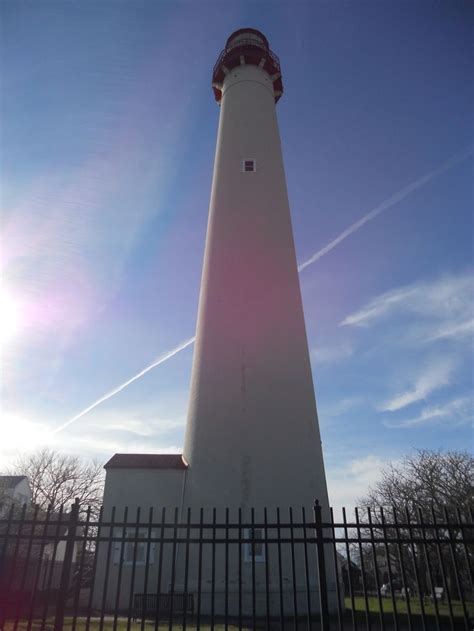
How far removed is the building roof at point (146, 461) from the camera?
1471 cm

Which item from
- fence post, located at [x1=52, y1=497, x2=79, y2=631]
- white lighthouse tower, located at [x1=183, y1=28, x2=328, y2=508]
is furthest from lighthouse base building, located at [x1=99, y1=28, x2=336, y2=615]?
fence post, located at [x1=52, y1=497, x2=79, y2=631]

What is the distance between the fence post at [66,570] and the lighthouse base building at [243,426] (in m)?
5.63

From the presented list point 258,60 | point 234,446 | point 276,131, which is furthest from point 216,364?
point 258,60

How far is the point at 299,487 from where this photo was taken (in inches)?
521

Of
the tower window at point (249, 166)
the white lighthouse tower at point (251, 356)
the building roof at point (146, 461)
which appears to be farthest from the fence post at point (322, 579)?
the tower window at point (249, 166)

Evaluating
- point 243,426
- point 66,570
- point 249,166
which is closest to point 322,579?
point 66,570

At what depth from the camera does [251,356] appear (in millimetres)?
14367

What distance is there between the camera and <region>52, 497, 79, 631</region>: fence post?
5.61m

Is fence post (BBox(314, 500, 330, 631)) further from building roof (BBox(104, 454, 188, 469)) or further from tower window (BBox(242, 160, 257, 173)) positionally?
tower window (BBox(242, 160, 257, 173))

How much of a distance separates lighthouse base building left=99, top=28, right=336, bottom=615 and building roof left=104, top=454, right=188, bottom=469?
4cm

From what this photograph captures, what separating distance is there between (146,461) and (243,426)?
13.0 feet

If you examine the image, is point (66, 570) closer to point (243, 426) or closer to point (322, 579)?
point (322, 579)

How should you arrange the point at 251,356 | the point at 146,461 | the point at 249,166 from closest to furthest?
1. the point at 251,356
2. the point at 146,461
3. the point at 249,166

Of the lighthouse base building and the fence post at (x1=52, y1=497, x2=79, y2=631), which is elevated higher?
the lighthouse base building
